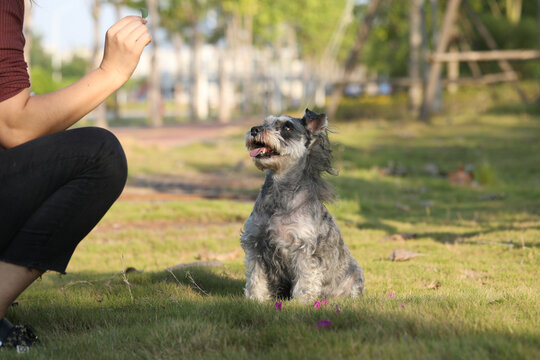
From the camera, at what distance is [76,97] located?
11.8 feet

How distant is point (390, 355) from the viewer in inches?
120

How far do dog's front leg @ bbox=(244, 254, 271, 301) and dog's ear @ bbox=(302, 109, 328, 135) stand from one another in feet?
3.81

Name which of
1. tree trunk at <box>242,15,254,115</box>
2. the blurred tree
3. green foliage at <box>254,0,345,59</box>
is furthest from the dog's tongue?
tree trunk at <box>242,15,254,115</box>

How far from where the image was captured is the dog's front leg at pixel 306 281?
4648 millimetres

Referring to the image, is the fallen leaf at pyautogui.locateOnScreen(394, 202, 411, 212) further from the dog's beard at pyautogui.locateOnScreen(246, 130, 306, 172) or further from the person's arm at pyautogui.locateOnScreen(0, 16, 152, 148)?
the person's arm at pyautogui.locateOnScreen(0, 16, 152, 148)

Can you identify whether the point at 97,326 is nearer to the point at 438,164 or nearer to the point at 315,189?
the point at 315,189

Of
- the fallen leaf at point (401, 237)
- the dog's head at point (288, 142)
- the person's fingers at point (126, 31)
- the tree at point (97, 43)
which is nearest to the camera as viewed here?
the person's fingers at point (126, 31)

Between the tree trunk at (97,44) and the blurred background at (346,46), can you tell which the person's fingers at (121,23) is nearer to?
the blurred background at (346,46)

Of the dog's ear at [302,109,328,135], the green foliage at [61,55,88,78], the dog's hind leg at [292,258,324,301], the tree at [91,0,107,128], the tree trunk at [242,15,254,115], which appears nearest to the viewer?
the dog's hind leg at [292,258,324,301]

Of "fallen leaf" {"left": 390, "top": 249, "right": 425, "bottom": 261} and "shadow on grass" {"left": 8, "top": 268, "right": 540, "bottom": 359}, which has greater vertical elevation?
"shadow on grass" {"left": 8, "top": 268, "right": 540, "bottom": 359}

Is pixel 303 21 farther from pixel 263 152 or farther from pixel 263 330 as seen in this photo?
pixel 263 330

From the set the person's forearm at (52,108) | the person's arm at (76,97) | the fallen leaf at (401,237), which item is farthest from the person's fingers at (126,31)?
the fallen leaf at (401,237)

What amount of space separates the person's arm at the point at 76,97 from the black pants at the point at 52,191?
3.8 inches

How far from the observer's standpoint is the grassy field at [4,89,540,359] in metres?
3.33
